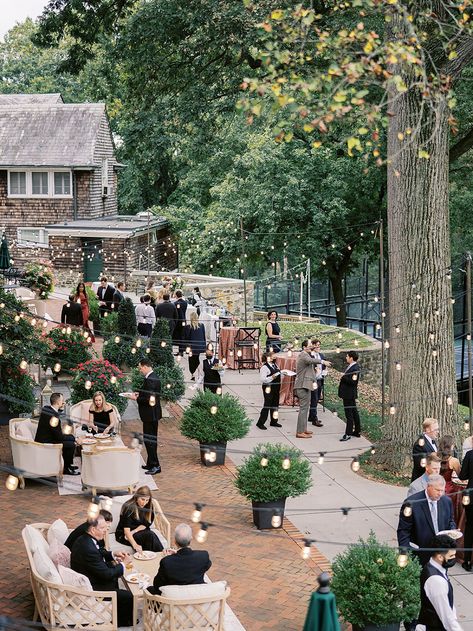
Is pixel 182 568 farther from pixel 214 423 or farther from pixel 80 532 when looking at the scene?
pixel 214 423

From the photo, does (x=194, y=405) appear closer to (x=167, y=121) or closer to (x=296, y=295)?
(x=167, y=121)

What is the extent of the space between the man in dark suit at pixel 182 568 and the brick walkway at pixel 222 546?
0.35 metres

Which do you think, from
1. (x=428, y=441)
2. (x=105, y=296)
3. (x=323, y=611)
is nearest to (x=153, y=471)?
(x=428, y=441)

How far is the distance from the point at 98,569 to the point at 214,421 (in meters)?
5.48

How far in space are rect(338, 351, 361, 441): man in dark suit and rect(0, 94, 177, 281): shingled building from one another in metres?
20.2

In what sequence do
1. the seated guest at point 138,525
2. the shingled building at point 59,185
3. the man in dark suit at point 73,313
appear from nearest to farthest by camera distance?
the seated guest at point 138,525
the man in dark suit at point 73,313
the shingled building at point 59,185

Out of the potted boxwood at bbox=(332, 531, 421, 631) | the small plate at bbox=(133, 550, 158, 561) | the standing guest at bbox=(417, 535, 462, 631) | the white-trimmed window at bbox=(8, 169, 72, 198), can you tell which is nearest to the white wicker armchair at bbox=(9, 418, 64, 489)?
the small plate at bbox=(133, 550, 158, 561)

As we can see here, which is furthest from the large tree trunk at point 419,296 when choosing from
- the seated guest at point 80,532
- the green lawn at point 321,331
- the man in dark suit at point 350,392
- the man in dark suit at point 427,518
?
the green lawn at point 321,331

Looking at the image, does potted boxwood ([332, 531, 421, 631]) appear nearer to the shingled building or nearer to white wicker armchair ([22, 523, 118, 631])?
white wicker armchair ([22, 523, 118, 631])

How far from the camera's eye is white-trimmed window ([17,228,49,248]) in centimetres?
3638

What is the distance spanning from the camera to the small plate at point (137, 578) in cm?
910

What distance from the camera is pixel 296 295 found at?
108ft

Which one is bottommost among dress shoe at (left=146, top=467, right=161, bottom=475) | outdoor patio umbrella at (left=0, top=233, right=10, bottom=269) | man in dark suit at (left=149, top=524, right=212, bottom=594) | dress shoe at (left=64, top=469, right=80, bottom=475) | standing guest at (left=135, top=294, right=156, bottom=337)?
dress shoe at (left=146, top=467, right=161, bottom=475)

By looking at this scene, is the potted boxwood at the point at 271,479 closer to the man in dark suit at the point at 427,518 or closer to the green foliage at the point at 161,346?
the man in dark suit at the point at 427,518
